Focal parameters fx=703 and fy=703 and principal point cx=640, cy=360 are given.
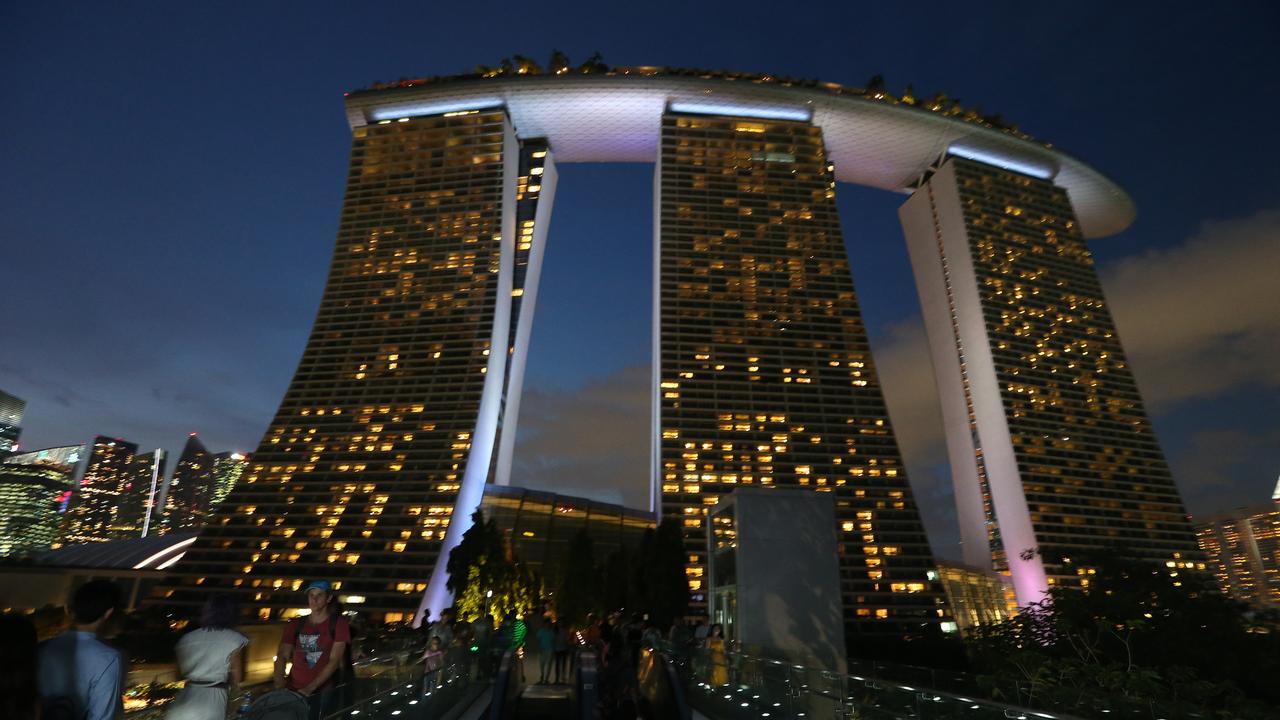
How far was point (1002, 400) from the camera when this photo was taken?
77.1 meters

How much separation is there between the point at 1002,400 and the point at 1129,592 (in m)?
48.9

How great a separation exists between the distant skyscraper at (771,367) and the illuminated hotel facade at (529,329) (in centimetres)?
23

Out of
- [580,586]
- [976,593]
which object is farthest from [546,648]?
[976,593]

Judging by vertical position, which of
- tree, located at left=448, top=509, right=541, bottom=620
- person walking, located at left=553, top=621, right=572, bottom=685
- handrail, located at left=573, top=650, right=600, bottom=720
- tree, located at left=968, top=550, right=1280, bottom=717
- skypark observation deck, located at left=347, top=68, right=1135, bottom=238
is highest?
skypark observation deck, located at left=347, top=68, right=1135, bottom=238

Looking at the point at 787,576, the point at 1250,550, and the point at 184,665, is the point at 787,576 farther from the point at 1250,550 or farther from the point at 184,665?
the point at 1250,550

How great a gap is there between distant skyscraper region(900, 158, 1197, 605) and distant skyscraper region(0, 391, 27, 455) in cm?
14598

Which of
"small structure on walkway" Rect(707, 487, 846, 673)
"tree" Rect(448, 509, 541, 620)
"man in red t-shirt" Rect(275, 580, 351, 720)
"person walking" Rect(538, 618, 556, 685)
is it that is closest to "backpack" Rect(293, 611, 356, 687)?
"man in red t-shirt" Rect(275, 580, 351, 720)

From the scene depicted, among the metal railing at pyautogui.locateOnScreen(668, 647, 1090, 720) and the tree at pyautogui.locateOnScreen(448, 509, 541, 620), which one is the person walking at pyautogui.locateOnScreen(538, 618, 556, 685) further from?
the tree at pyautogui.locateOnScreen(448, 509, 541, 620)

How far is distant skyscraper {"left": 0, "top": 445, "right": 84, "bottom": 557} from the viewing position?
129 m

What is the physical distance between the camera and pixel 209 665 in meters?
4.71

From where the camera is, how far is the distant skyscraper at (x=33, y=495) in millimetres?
128750

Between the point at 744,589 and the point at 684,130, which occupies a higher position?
the point at 684,130


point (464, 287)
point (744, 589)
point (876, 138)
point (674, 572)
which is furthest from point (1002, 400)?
point (744, 589)

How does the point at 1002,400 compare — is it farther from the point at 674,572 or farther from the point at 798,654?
the point at 798,654
